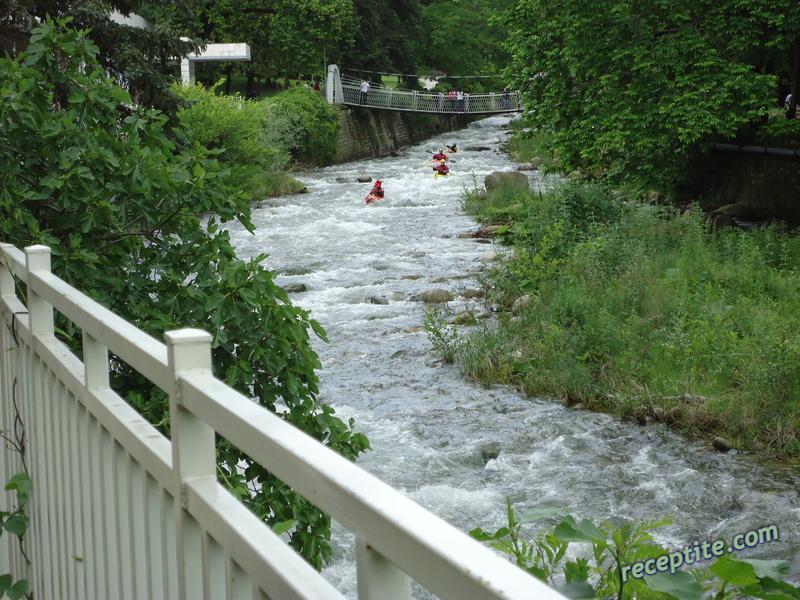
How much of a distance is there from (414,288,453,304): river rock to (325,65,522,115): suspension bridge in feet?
83.3

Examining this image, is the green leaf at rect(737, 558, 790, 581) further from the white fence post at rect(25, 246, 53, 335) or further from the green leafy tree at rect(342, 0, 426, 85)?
the green leafy tree at rect(342, 0, 426, 85)

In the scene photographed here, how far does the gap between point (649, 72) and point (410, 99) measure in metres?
32.0

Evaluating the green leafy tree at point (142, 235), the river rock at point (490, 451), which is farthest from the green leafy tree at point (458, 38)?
the green leafy tree at point (142, 235)

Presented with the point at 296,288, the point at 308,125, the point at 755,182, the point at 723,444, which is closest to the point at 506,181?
the point at 755,182

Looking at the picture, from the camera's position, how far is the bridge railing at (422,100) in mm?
42000

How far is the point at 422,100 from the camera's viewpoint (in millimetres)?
46469

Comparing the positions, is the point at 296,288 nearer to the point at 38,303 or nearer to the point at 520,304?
the point at 520,304

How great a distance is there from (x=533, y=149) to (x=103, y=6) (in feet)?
64.4

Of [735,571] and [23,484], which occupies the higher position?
[735,571]

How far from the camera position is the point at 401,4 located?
49.8 metres

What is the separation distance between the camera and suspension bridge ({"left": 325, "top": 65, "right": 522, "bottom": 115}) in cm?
4072

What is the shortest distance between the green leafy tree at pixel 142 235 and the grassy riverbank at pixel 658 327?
4742 mm

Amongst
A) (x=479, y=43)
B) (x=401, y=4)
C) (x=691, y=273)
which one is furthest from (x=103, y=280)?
(x=479, y=43)

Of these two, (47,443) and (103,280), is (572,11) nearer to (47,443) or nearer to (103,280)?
(103,280)
